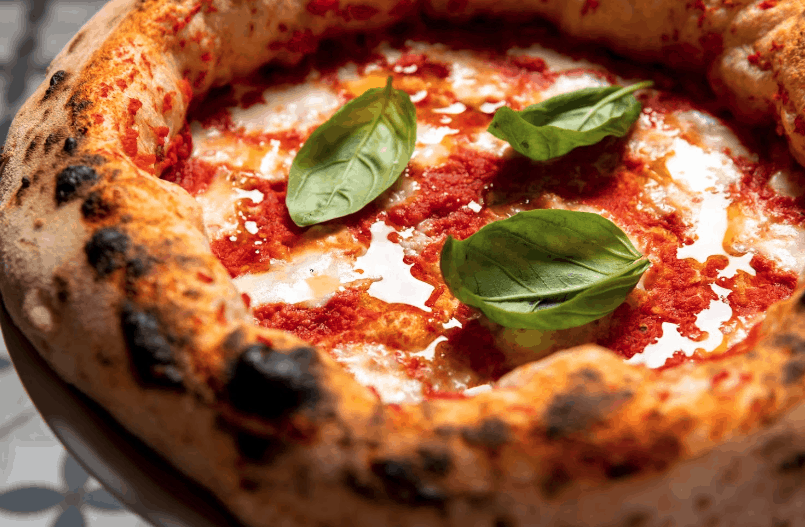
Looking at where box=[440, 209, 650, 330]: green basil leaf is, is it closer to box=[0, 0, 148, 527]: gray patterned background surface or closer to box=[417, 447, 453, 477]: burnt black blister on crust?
box=[417, 447, 453, 477]: burnt black blister on crust

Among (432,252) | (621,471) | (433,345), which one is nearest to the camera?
(621,471)

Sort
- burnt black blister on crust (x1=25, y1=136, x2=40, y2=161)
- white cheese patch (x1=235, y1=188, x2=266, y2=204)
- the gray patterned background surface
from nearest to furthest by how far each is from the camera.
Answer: burnt black blister on crust (x1=25, y1=136, x2=40, y2=161) → white cheese patch (x1=235, y1=188, x2=266, y2=204) → the gray patterned background surface

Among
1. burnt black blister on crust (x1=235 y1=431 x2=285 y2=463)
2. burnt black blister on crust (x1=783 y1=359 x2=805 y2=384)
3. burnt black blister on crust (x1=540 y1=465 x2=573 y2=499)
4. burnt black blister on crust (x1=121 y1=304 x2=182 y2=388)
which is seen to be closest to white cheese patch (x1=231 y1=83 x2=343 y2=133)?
burnt black blister on crust (x1=121 y1=304 x2=182 y2=388)

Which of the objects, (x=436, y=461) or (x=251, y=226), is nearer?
(x=436, y=461)

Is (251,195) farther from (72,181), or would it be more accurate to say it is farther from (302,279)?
(72,181)

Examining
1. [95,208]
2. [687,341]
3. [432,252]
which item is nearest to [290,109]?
[432,252]

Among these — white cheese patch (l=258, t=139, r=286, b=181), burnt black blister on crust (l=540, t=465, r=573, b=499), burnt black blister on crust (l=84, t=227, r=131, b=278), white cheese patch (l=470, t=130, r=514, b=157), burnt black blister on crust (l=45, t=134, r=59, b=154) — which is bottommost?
burnt black blister on crust (l=540, t=465, r=573, b=499)

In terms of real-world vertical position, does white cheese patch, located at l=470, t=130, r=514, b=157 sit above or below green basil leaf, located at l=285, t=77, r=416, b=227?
below
